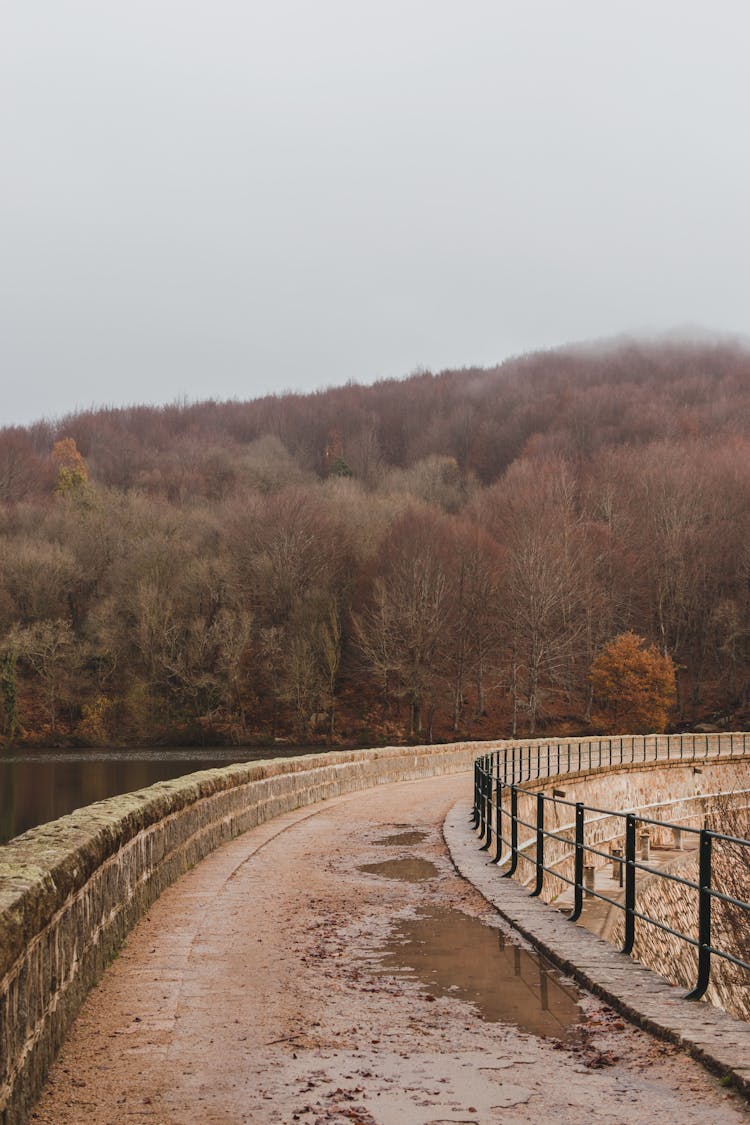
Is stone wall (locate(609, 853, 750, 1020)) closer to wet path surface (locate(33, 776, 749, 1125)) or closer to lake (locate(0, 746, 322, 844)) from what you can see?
wet path surface (locate(33, 776, 749, 1125))

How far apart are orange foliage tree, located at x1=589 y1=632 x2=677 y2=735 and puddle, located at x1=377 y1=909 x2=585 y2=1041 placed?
53802 mm

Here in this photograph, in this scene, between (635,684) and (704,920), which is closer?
(704,920)

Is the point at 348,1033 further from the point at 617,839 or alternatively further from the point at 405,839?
the point at 617,839

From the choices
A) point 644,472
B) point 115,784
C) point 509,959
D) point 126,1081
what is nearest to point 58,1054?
point 126,1081

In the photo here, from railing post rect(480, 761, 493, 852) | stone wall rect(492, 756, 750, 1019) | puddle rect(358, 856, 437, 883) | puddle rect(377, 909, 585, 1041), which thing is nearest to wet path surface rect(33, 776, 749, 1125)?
puddle rect(377, 909, 585, 1041)

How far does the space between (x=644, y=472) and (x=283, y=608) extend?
26.4 m

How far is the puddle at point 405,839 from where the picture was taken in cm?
1622

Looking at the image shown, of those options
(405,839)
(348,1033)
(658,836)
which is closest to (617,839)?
(658,836)

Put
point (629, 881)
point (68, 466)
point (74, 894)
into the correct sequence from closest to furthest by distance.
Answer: point (74, 894) < point (629, 881) < point (68, 466)

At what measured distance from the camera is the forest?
67125 mm

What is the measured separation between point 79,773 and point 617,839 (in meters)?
27.3

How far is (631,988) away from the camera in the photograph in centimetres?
729

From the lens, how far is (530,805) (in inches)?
1032

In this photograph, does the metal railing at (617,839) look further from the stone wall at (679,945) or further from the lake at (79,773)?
the lake at (79,773)
